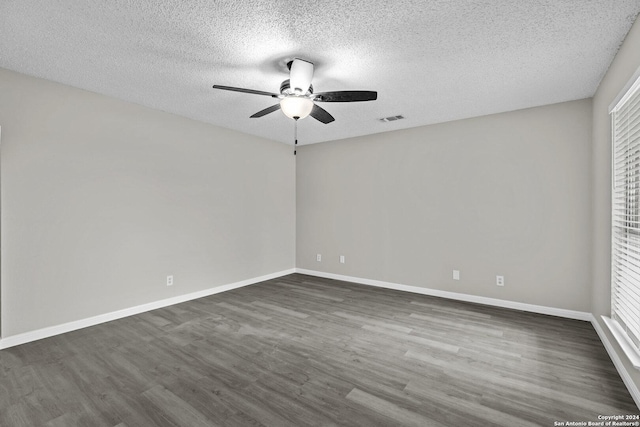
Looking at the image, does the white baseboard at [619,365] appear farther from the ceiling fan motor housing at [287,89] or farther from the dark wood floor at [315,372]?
the ceiling fan motor housing at [287,89]

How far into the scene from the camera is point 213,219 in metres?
4.41

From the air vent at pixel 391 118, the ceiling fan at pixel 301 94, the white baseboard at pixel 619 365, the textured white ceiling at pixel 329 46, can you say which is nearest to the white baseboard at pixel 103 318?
the textured white ceiling at pixel 329 46

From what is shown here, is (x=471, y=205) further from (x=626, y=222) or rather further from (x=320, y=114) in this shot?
(x=320, y=114)

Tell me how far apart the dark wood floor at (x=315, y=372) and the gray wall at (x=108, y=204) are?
0.46 metres

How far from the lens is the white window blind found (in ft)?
6.62

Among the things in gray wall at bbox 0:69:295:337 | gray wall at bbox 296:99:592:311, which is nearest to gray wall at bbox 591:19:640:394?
gray wall at bbox 296:99:592:311

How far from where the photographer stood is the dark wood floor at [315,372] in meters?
1.84

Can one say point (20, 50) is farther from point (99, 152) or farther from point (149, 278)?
point (149, 278)

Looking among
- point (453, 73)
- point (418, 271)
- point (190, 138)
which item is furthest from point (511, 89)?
point (190, 138)

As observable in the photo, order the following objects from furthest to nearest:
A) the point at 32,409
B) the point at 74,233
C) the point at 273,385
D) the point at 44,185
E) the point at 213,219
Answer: the point at 213,219 → the point at 74,233 → the point at 44,185 → the point at 273,385 → the point at 32,409

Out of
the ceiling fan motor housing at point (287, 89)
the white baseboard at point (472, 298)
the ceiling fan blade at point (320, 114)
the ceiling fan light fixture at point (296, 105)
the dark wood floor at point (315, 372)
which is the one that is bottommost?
the dark wood floor at point (315, 372)

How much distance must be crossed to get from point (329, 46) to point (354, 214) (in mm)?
3154

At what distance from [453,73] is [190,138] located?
10.8 feet

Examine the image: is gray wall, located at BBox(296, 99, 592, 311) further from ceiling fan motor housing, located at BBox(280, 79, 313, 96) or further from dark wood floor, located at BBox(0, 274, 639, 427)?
ceiling fan motor housing, located at BBox(280, 79, 313, 96)
